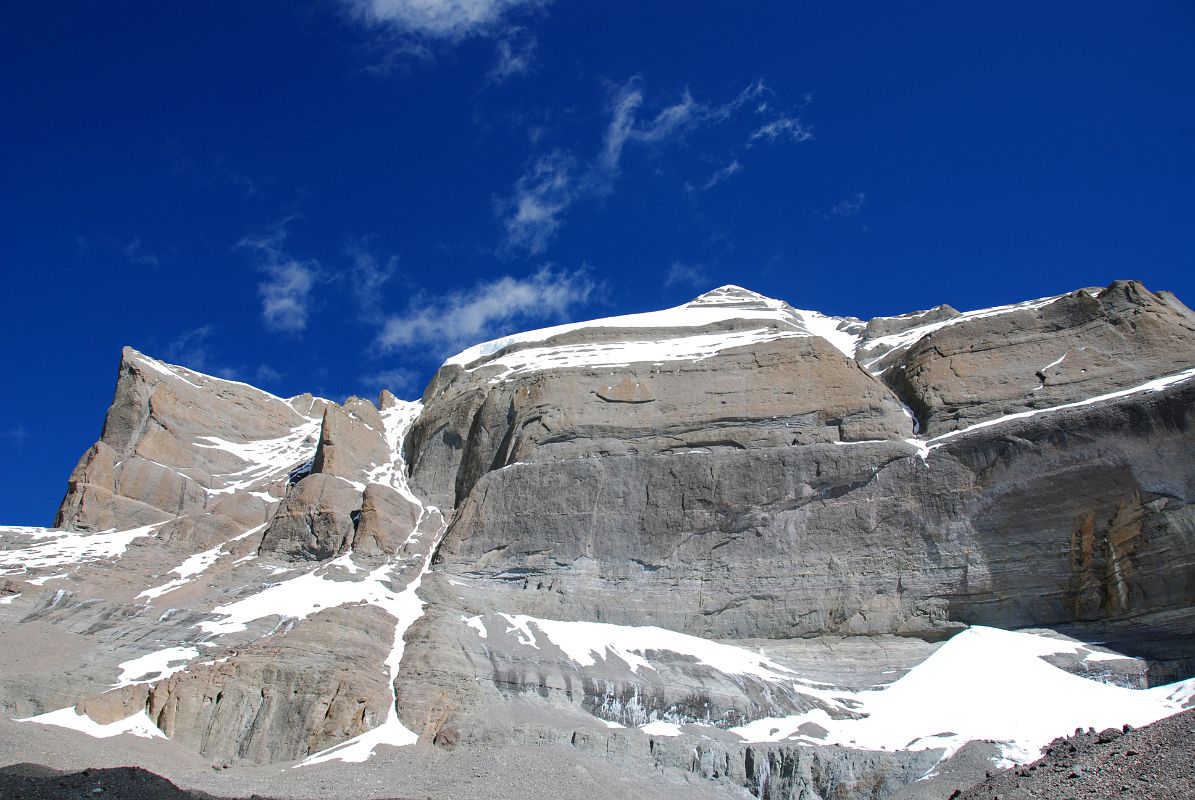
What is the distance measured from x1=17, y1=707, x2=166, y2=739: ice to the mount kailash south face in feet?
0.43

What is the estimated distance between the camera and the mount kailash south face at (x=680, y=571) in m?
40.2

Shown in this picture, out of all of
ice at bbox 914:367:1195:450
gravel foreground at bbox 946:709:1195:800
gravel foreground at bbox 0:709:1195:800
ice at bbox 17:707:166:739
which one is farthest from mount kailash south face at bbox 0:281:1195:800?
gravel foreground at bbox 946:709:1195:800

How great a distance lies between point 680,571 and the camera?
53.8 meters

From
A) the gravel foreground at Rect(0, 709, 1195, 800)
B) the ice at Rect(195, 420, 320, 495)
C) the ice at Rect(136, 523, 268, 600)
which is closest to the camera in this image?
the gravel foreground at Rect(0, 709, 1195, 800)

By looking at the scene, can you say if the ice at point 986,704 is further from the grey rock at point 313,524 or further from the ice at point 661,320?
the ice at point 661,320

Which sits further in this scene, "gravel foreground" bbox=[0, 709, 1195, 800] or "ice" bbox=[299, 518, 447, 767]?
"ice" bbox=[299, 518, 447, 767]

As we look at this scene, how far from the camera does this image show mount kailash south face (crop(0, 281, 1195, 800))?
4022cm

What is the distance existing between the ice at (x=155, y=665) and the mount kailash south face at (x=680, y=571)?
0.73 ft

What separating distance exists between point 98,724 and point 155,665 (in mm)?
4884

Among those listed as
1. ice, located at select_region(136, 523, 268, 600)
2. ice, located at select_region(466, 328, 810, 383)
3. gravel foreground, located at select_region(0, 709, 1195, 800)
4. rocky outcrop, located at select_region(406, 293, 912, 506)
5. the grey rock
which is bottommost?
gravel foreground, located at select_region(0, 709, 1195, 800)

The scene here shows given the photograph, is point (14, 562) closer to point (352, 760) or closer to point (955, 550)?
point (352, 760)

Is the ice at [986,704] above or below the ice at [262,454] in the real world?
below

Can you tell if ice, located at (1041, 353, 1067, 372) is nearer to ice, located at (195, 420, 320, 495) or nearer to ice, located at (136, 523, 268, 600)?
ice, located at (136, 523, 268, 600)

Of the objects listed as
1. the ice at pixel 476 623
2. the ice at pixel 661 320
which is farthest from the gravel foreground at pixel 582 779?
the ice at pixel 661 320
